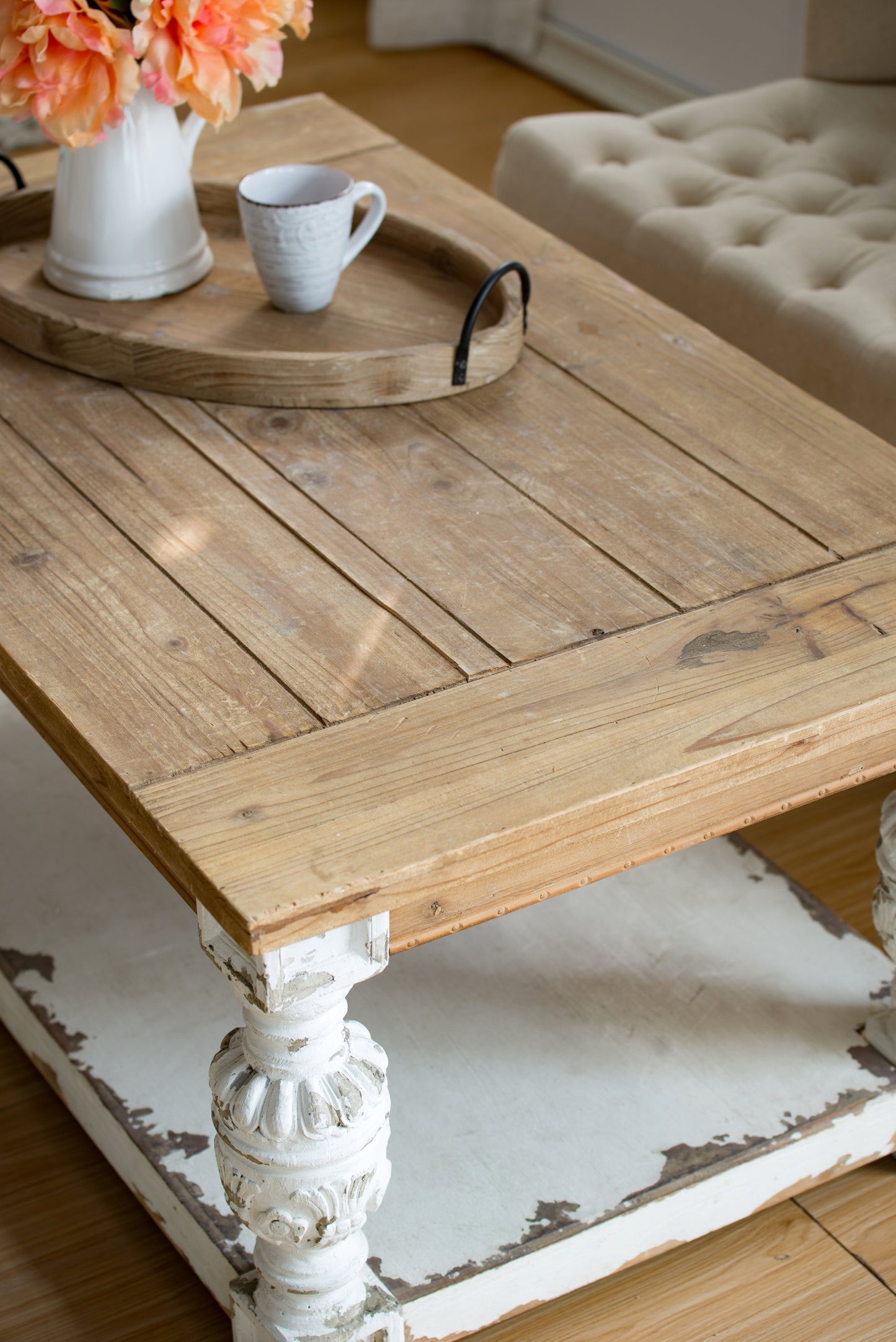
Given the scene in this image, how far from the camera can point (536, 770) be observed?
76 centimetres

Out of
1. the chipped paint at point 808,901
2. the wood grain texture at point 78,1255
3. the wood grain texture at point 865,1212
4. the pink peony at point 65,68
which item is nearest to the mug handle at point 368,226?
the pink peony at point 65,68

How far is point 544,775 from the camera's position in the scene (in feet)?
2.49

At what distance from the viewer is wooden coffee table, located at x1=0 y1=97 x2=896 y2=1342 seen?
2.48 feet

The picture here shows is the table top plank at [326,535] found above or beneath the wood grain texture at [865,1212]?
above

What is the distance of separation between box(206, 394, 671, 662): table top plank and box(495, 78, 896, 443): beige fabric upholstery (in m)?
0.57

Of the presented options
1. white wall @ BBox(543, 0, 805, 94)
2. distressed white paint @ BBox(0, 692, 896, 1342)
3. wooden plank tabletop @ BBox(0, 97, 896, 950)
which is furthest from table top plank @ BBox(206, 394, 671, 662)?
white wall @ BBox(543, 0, 805, 94)

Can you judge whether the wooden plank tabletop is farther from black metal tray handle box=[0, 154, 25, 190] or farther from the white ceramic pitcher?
black metal tray handle box=[0, 154, 25, 190]

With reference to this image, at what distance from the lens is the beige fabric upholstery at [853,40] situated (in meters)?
1.89

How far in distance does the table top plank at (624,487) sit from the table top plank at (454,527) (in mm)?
19

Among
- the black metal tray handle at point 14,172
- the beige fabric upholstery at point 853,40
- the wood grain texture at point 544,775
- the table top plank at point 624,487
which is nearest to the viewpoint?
the wood grain texture at point 544,775

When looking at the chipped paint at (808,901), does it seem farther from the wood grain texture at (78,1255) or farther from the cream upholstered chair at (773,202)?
the wood grain texture at (78,1255)

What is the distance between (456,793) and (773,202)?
1202mm

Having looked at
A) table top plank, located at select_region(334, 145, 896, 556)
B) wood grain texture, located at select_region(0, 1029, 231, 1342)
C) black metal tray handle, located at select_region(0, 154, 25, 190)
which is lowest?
wood grain texture, located at select_region(0, 1029, 231, 1342)

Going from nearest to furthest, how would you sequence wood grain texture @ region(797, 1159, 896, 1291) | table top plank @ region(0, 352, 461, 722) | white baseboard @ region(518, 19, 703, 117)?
table top plank @ region(0, 352, 461, 722) < wood grain texture @ region(797, 1159, 896, 1291) < white baseboard @ region(518, 19, 703, 117)
